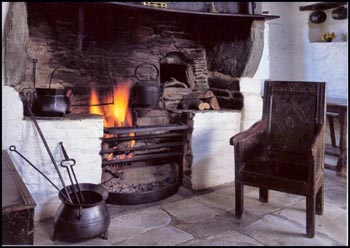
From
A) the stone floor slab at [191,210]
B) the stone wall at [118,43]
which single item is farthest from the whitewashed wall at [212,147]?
the stone wall at [118,43]

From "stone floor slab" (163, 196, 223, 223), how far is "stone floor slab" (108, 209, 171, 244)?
93 millimetres

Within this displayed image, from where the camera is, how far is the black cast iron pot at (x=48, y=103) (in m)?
2.35

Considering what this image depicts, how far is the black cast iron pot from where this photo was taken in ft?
7.71

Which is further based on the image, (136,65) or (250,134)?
(136,65)

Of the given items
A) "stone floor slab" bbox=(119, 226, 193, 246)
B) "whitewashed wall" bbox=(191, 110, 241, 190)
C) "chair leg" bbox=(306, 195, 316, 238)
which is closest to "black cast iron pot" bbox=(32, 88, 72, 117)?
"stone floor slab" bbox=(119, 226, 193, 246)

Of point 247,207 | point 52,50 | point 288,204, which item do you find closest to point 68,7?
point 52,50

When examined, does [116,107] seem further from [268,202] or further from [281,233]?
[281,233]

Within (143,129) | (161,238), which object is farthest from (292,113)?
(161,238)

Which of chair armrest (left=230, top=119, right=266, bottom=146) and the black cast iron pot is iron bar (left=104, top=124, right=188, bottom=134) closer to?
the black cast iron pot

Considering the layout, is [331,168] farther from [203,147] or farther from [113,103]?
[113,103]

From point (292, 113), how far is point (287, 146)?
248mm

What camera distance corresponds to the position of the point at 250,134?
2.48 meters

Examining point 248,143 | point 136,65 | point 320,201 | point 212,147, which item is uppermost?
point 136,65

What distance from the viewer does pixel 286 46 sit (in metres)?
4.30
